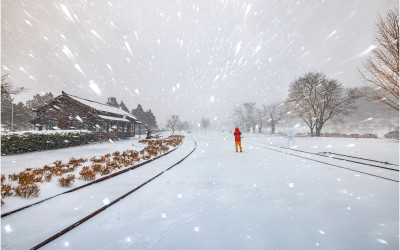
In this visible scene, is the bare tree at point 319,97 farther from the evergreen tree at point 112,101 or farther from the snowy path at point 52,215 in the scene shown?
the evergreen tree at point 112,101

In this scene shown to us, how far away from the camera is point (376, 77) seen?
12.5 m

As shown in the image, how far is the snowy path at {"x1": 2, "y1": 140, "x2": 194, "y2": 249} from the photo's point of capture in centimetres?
240

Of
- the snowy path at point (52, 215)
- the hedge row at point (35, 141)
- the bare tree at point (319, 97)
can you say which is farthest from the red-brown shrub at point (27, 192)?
the bare tree at point (319, 97)

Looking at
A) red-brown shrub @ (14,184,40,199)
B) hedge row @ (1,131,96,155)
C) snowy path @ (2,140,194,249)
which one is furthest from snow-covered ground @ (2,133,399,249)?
hedge row @ (1,131,96,155)

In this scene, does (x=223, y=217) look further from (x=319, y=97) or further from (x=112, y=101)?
(x=112, y=101)

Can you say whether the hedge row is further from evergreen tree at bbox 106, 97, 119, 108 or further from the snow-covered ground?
evergreen tree at bbox 106, 97, 119, 108

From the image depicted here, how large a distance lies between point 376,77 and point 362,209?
1438 cm

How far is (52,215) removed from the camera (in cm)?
308

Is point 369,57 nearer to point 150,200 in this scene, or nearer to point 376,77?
point 376,77

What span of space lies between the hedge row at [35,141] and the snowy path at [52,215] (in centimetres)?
1165

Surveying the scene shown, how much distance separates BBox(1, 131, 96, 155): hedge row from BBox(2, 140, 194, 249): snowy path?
1165 cm

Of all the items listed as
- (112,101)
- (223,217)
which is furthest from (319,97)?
(112,101)

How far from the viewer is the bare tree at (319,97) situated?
28.6 metres

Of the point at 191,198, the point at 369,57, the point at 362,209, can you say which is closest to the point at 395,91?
the point at 369,57
